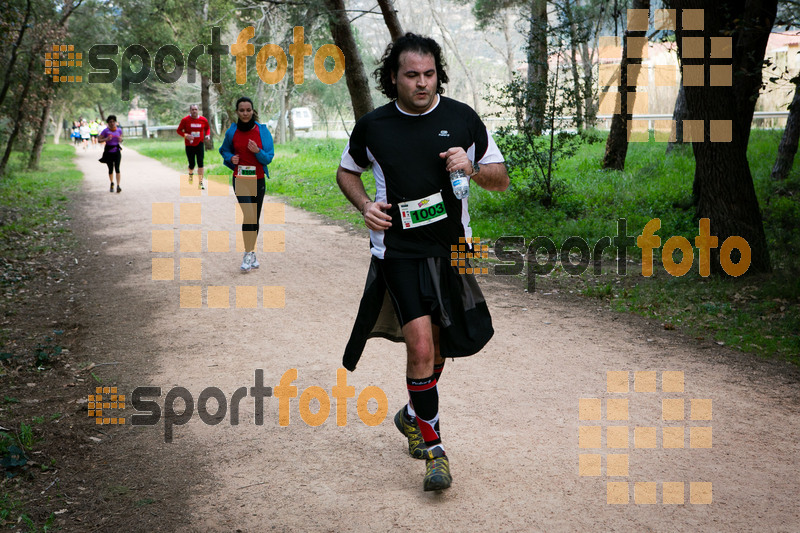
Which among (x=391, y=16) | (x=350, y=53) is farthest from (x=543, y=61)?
(x=350, y=53)

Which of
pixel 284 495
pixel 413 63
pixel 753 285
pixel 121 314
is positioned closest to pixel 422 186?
pixel 413 63

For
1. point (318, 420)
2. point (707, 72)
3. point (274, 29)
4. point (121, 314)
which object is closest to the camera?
point (318, 420)

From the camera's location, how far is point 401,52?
12.9 feet

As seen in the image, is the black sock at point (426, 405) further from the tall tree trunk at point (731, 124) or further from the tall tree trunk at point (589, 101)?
the tall tree trunk at point (589, 101)

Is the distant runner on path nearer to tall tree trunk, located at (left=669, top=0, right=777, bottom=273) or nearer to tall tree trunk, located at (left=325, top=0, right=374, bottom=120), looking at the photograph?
tall tree trunk, located at (left=325, top=0, right=374, bottom=120)

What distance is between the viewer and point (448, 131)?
12.7ft

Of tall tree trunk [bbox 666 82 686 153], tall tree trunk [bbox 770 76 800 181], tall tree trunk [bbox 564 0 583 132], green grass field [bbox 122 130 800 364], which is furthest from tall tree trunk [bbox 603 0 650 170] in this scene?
tall tree trunk [bbox 564 0 583 132]

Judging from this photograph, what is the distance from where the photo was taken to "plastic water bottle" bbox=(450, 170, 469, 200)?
3662 mm

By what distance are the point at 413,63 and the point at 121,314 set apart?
552cm

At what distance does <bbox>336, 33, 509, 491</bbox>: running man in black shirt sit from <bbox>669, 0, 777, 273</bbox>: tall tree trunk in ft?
19.3

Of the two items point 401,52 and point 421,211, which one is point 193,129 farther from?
point 421,211

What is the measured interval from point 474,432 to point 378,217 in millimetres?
1755

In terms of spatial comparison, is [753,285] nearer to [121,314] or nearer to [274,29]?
[121,314]

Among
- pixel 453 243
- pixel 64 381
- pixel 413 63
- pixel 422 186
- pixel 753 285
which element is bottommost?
pixel 64 381
